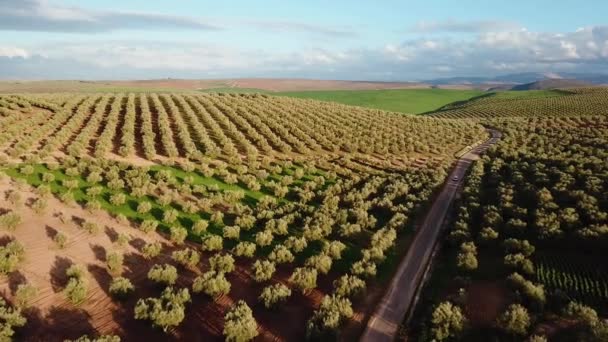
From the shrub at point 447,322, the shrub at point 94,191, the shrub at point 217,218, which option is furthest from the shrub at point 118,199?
the shrub at point 447,322

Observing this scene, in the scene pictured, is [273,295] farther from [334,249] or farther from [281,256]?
[334,249]

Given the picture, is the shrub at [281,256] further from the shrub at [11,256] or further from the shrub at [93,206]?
the shrub at [11,256]

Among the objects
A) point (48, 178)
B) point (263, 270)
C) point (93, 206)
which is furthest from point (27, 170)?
point (263, 270)

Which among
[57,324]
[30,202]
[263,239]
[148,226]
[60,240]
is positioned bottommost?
[57,324]

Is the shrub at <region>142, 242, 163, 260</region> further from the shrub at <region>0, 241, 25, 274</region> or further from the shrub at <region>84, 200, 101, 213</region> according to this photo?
the shrub at <region>84, 200, 101, 213</region>

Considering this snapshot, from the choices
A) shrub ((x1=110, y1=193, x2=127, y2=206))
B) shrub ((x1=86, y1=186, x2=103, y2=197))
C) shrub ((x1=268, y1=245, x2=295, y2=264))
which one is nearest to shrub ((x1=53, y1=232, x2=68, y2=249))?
shrub ((x1=110, y1=193, x2=127, y2=206))

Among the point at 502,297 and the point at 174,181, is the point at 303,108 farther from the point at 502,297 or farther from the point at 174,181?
the point at 502,297

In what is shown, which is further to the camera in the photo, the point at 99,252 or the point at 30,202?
the point at 30,202

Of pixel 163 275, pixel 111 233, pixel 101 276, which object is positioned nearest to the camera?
pixel 163 275
